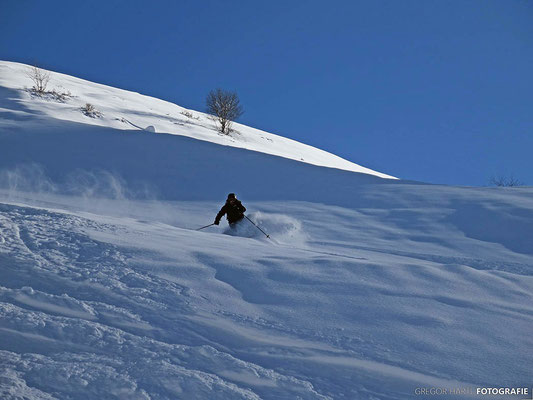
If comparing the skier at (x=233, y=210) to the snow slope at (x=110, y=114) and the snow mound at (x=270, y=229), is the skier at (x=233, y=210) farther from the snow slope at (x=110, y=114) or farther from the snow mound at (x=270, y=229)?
the snow slope at (x=110, y=114)

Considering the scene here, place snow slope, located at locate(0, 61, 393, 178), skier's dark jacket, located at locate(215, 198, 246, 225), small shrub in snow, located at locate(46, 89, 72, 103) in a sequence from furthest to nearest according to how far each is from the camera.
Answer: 1. small shrub in snow, located at locate(46, 89, 72, 103)
2. snow slope, located at locate(0, 61, 393, 178)
3. skier's dark jacket, located at locate(215, 198, 246, 225)

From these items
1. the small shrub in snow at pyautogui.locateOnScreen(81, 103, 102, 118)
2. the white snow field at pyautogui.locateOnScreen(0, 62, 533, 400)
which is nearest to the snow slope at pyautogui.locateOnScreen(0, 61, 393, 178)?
the small shrub in snow at pyautogui.locateOnScreen(81, 103, 102, 118)

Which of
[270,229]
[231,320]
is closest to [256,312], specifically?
[231,320]

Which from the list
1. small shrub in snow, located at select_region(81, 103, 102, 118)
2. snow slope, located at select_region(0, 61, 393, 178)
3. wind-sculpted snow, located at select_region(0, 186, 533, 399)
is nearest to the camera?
wind-sculpted snow, located at select_region(0, 186, 533, 399)

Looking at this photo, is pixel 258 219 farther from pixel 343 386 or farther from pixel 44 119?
pixel 44 119

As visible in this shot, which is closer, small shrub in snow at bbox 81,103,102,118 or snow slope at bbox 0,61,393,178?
snow slope at bbox 0,61,393,178

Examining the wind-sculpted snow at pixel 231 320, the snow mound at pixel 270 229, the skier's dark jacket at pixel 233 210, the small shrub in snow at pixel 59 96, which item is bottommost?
the wind-sculpted snow at pixel 231 320

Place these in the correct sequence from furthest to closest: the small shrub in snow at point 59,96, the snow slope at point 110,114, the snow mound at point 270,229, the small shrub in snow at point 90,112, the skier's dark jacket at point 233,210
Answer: the small shrub in snow at point 59,96, the small shrub in snow at point 90,112, the snow slope at point 110,114, the skier's dark jacket at point 233,210, the snow mound at point 270,229

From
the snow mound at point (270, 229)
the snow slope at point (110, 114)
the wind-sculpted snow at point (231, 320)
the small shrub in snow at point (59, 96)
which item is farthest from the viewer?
the small shrub in snow at point (59, 96)

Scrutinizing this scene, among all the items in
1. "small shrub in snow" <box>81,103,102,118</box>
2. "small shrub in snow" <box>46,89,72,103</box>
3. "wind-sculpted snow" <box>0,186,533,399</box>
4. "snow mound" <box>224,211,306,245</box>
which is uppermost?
"small shrub in snow" <box>46,89,72,103</box>

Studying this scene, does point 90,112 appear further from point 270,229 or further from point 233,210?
point 270,229

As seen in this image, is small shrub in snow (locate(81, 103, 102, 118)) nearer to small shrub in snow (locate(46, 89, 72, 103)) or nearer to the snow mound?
small shrub in snow (locate(46, 89, 72, 103))

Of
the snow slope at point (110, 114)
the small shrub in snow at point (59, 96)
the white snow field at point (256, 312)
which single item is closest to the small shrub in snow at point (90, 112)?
the snow slope at point (110, 114)

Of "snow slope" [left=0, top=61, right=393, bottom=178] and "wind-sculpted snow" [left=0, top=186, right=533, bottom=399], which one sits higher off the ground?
"snow slope" [left=0, top=61, right=393, bottom=178]
